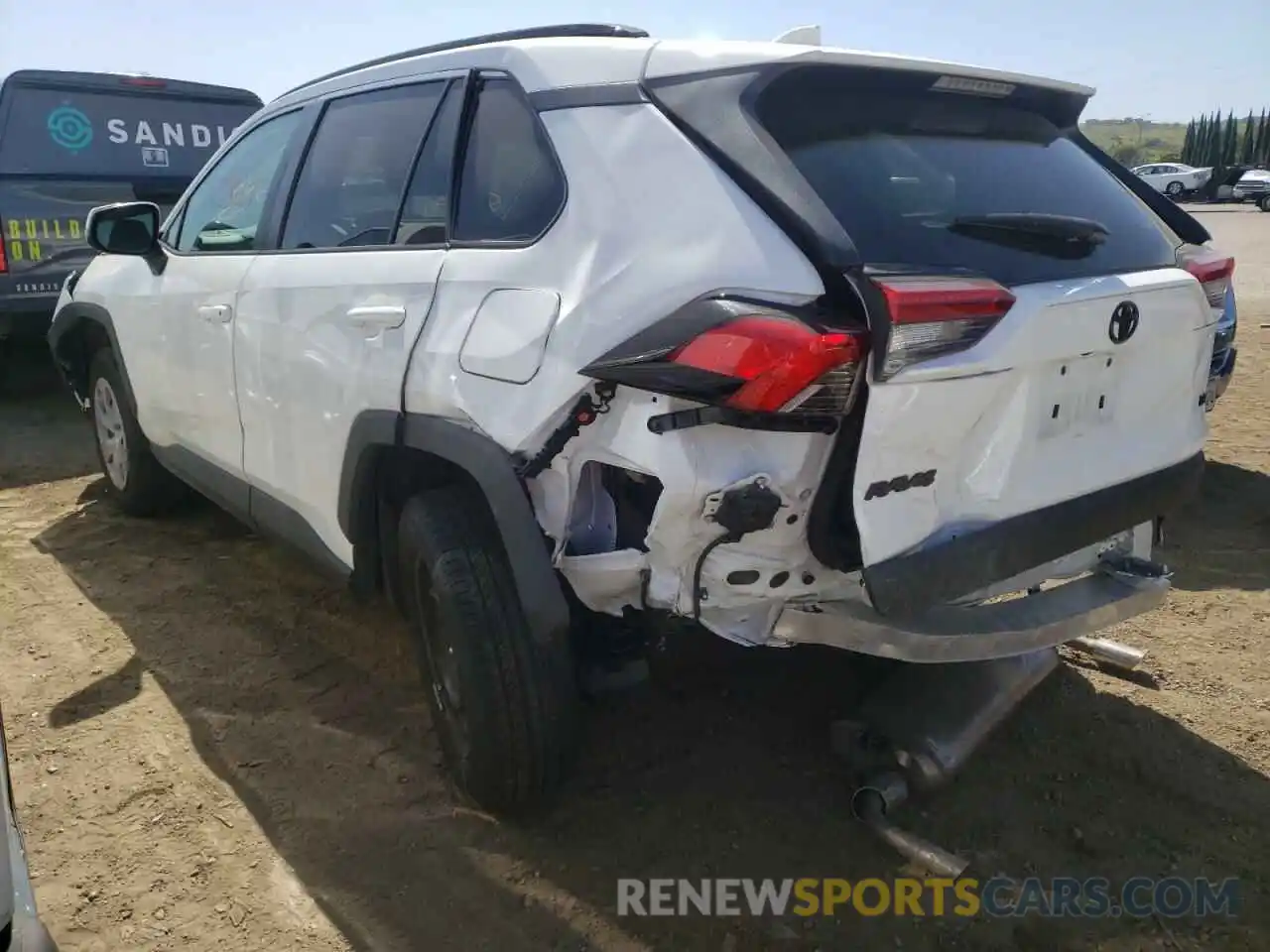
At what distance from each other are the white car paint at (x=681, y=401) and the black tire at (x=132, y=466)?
2.25 meters

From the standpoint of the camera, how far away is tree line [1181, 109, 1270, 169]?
5019 cm

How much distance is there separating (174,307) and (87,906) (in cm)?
229

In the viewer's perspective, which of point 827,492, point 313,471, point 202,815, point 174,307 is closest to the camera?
point 827,492

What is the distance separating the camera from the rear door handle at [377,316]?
2650 millimetres

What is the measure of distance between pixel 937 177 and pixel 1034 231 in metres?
0.25

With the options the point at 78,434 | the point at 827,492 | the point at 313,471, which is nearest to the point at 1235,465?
the point at 827,492

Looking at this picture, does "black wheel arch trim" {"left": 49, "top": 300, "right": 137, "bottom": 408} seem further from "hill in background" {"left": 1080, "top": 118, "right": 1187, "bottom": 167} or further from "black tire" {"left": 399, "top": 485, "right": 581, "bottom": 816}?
"hill in background" {"left": 1080, "top": 118, "right": 1187, "bottom": 167}

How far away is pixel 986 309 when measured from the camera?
6.60 ft

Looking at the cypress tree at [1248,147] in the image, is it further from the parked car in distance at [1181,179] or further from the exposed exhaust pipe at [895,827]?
the exposed exhaust pipe at [895,827]

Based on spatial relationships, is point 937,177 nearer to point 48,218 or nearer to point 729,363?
point 729,363

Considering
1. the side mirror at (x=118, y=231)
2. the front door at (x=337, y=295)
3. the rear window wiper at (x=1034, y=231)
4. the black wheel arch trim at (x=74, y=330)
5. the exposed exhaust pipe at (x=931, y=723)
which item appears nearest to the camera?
the rear window wiper at (x=1034, y=231)

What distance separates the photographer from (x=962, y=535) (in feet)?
7.16

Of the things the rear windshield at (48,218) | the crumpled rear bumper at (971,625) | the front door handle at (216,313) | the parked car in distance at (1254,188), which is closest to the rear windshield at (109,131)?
the rear windshield at (48,218)

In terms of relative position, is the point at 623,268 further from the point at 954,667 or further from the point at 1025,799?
the point at 1025,799
